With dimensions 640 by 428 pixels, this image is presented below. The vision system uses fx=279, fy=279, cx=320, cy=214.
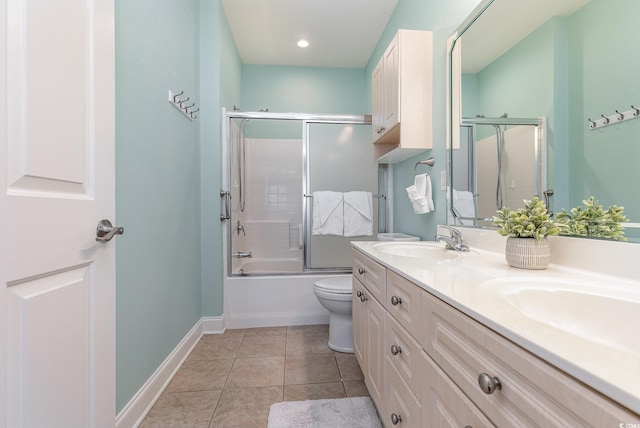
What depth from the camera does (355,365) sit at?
1.74 meters

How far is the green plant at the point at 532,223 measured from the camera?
2.94ft

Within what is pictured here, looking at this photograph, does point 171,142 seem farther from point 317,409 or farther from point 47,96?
point 317,409

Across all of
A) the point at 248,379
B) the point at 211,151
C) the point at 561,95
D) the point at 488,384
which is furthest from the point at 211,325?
the point at 561,95

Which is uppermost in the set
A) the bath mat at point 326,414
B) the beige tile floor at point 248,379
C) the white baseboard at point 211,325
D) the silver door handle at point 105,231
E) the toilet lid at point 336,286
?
the silver door handle at point 105,231

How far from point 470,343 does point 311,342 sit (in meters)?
1.69

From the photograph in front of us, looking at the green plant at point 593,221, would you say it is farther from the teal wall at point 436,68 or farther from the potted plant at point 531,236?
the teal wall at point 436,68

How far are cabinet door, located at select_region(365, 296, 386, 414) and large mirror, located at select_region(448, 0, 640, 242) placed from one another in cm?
68

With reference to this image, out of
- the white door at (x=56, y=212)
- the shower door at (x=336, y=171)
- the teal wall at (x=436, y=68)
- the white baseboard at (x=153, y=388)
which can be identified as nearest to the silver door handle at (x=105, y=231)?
the white door at (x=56, y=212)

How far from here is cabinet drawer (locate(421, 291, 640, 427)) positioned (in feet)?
1.08

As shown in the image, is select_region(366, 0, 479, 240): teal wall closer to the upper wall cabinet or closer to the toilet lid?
the upper wall cabinet

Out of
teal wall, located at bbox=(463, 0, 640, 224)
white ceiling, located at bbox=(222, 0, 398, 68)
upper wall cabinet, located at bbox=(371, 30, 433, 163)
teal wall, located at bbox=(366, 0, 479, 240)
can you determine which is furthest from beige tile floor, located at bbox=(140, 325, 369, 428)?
white ceiling, located at bbox=(222, 0, 398, 68)

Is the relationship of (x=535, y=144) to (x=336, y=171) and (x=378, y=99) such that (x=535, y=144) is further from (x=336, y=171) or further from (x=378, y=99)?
(x=336, y=171)

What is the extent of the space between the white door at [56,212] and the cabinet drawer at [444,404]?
3.14ft

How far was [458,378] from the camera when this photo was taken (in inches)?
23.1
